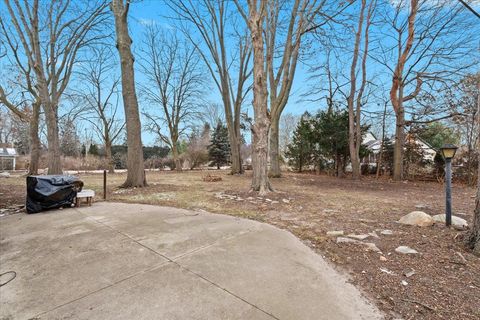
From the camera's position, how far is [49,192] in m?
4.55

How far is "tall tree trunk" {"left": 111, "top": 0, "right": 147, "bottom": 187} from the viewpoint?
7.86 meters

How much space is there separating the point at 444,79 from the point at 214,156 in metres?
20.8

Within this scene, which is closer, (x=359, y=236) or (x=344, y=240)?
(x=344, y=240)

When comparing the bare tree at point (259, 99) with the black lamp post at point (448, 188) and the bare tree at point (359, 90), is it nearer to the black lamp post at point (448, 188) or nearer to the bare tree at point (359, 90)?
the black lamp post at point (448, 188)

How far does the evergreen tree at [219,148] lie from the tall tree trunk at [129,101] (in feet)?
60.2

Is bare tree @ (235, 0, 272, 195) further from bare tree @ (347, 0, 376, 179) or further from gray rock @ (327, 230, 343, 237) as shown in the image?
bare tree @ (347, 0, 376, 179)

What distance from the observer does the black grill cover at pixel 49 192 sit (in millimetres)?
4461

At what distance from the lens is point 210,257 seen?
99.8 inches

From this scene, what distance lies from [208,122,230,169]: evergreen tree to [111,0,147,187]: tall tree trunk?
723 inches

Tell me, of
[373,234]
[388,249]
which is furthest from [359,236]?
[388,249]

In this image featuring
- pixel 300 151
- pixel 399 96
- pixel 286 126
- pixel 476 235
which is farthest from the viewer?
pixel 286 126

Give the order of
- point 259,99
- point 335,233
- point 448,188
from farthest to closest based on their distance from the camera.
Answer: point 259,99 → point 448,188 → point 335,233

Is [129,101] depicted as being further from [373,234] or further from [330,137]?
[330,137]

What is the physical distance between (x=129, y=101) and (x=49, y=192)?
4.33 m
